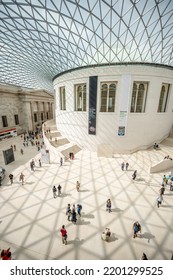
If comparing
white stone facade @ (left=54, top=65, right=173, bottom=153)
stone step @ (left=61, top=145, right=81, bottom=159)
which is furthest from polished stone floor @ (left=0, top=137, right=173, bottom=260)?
white stone facade @ (left=54, top=65, right=173, bottom=153)

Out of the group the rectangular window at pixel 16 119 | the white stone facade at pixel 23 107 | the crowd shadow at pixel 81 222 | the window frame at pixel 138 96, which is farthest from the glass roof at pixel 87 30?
the crowd shadow at pixel 81 222

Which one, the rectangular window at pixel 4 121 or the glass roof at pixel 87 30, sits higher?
the glass roof at pixel 87 30

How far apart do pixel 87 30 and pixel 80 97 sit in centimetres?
950

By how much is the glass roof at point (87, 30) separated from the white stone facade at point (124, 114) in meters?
6.24

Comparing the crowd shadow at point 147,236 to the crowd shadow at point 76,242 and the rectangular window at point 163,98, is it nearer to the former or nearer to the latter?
the crowd shadow at point 76,242

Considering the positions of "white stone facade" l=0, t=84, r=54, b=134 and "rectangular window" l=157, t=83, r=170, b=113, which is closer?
"rectangular window" l=157, t=83, r=170, b=113

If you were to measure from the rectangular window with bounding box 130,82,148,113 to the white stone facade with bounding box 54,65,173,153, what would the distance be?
0.46m

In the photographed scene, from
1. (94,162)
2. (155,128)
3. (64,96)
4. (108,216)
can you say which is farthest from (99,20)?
(108,216)

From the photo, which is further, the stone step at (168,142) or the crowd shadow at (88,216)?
the stone step at (168,142)

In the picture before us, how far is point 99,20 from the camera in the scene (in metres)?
16.5

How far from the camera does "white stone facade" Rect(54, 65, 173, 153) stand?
1636 cm

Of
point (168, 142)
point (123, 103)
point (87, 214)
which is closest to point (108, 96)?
point (123, 103)

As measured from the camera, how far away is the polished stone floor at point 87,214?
6398mm

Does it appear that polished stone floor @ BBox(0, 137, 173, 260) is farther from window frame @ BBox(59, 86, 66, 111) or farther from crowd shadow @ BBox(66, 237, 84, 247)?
window frame @ BBox(59, 86, 66, 111)
